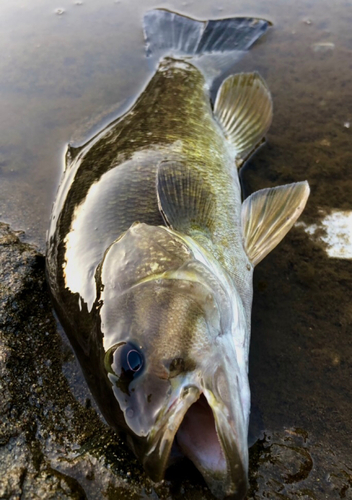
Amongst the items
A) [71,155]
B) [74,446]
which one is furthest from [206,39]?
[74,446]

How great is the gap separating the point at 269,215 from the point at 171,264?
1299 millimetres

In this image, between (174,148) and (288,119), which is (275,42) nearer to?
(288,119)

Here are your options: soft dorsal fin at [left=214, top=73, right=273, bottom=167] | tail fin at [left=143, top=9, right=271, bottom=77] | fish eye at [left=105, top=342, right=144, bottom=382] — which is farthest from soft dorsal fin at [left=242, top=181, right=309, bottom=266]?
tail fin at [left=143, top=9, right=271, bottom=77]

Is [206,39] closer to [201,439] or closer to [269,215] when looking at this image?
[269,215]

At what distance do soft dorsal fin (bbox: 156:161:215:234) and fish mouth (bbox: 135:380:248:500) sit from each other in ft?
3.97

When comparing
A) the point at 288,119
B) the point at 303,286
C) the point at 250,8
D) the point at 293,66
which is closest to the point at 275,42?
the point at 293,66

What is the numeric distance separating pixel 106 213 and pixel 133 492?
1648 mm

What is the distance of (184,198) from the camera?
9.43 feet

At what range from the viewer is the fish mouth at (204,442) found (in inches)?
66.0

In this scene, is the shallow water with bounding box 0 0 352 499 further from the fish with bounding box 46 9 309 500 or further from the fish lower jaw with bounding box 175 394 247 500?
the fish lower jaw with bounding box 175 394 247 500

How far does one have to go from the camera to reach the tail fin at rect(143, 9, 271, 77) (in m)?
5.13

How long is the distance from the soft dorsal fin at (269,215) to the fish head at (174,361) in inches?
34.5

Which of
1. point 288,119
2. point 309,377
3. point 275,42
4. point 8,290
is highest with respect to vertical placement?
point 275,42

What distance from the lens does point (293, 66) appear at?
16.1ft
